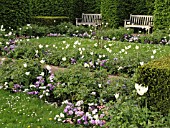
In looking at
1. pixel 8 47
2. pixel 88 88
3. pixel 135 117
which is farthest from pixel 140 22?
pixel 135 117

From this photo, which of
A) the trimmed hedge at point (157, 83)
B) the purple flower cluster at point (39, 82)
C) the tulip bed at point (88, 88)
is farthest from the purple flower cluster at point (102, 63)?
the trimmed hedge at point (157, 83)

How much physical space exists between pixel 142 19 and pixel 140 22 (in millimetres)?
207

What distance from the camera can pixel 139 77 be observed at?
4.33 metres

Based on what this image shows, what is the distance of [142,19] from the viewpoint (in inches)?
626

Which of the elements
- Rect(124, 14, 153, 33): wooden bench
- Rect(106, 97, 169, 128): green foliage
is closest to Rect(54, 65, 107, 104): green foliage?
Rect(106, 97, 169, 128): green foliage

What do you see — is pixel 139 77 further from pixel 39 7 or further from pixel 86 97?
pixel 39 7

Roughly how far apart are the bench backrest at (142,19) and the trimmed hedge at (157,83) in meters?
11.3

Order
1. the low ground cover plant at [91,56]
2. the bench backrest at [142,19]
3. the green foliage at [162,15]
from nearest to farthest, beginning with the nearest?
1. the low ground cover plant at [91,56]
2. the green foliage at [162,15]
3. the bench backrest at [142,19]

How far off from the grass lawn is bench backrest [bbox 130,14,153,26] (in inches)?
427

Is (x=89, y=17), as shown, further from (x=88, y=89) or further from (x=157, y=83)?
(x=157, y=83)

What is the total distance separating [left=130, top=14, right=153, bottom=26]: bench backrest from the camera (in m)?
15.4

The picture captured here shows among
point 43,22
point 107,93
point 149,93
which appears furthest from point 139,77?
point 43,22

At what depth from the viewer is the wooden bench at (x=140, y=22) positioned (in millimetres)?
14923

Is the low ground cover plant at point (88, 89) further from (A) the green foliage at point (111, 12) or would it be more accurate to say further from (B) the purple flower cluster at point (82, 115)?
(A) the green foliage at point (111, 12)
